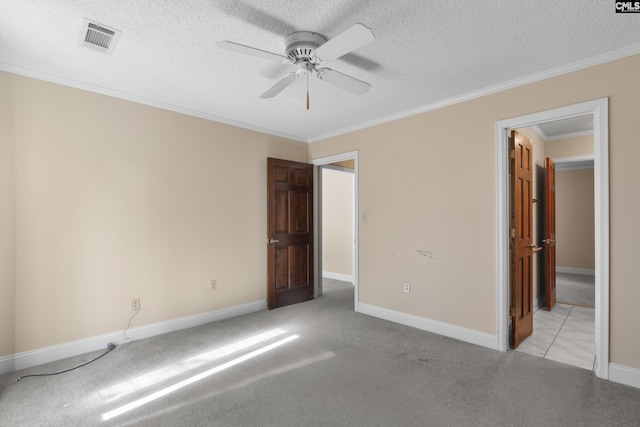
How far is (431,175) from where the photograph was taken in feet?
11.3

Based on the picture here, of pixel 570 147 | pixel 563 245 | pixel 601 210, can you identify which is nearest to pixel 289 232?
pixel 601 210

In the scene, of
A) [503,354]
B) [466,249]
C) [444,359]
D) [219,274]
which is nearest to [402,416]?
[444,359]

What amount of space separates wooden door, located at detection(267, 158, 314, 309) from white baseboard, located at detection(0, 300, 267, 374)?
0.65 metres

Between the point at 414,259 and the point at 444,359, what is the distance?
1158 mm

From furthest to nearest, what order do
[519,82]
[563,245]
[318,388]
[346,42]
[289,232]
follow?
[563,245] < [289,232] < [519,82] < [318,388] < [346,42]

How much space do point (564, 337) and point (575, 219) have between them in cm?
492

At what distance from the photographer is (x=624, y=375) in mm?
2307

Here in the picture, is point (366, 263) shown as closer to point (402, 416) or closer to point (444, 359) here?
point (444, 359)

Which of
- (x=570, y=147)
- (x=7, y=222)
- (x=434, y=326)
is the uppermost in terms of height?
(x=570, y=147)

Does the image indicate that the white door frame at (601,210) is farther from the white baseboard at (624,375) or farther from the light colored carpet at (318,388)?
the light colored carpet at (318,388)

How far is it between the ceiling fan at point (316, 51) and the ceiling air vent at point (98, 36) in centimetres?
93

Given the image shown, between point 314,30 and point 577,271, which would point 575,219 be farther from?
point 314,30

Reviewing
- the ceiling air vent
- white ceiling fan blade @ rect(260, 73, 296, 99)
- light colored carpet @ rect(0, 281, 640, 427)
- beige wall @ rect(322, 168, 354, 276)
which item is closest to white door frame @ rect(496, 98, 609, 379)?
light colored carpet @ rect(0, 281, 640, 427)

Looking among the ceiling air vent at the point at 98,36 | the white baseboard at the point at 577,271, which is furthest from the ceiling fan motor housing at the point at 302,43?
the white baseboard at the point at 577,271
